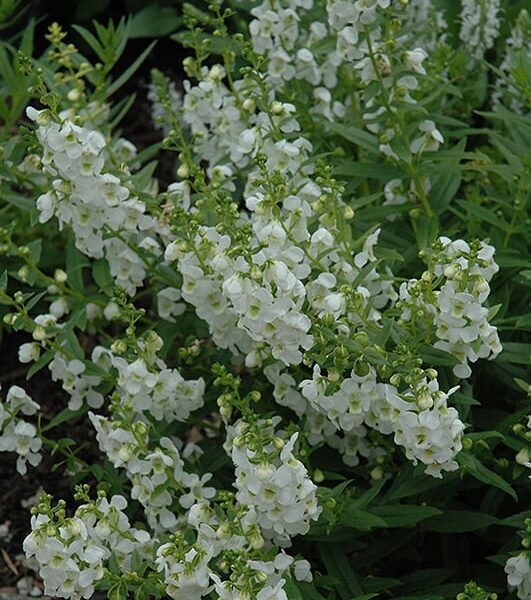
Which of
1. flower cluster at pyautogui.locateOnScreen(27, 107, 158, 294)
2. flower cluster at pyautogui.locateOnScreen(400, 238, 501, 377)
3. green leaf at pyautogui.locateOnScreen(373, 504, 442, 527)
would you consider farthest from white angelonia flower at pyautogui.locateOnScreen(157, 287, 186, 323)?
green leaf at pyautogui.locateOnScreen(373, 504, 442, 527)

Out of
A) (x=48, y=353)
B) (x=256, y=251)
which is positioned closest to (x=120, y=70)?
(x=48, y=353)

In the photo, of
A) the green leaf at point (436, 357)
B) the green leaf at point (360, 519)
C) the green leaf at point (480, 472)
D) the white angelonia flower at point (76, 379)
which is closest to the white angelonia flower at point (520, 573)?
the green leaf at point (480, 472)

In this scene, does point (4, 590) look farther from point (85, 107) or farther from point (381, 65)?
point (381, 65)

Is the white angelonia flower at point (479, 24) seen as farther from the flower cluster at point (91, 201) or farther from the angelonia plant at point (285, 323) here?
the flower cluster at point (91, 201)

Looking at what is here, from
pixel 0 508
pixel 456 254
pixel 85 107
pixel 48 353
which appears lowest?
pixel 0 508

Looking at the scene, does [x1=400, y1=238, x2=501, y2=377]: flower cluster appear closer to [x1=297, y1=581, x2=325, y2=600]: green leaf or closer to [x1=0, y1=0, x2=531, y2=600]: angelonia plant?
[x1=0, y1=0, x2=531, y2=600]: angelonia plant
